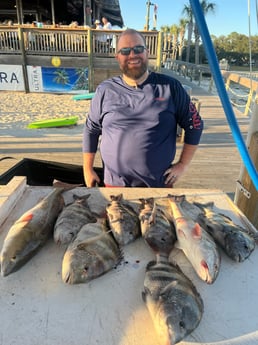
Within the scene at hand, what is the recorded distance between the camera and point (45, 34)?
1380 cm

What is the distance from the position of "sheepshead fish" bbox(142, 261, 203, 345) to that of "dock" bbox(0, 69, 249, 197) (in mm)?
3721

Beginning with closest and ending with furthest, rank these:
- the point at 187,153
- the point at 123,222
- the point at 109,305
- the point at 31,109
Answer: the point at 109,305, the point at 123,222, the point at 187,153, the point at 31,109

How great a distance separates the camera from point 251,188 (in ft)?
8.24

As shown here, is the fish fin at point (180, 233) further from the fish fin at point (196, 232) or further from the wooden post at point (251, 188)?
the wooden post at point (251, 188)

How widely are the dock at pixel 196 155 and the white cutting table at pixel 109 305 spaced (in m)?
3.44

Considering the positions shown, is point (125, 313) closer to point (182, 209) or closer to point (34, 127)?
point (182, 209)

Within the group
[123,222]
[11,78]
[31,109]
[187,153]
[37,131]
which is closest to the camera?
[123,222]

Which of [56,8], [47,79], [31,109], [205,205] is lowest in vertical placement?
[31,109]

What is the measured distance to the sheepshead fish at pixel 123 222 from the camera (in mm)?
1564

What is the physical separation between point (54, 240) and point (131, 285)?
51cm

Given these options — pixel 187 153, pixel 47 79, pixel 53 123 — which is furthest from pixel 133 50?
pixel 47 79

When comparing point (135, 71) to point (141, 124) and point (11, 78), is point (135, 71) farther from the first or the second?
point (11, 78)

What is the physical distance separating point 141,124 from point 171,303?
5.04 ft

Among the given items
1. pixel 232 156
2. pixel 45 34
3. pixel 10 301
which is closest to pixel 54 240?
pixel 10 301
